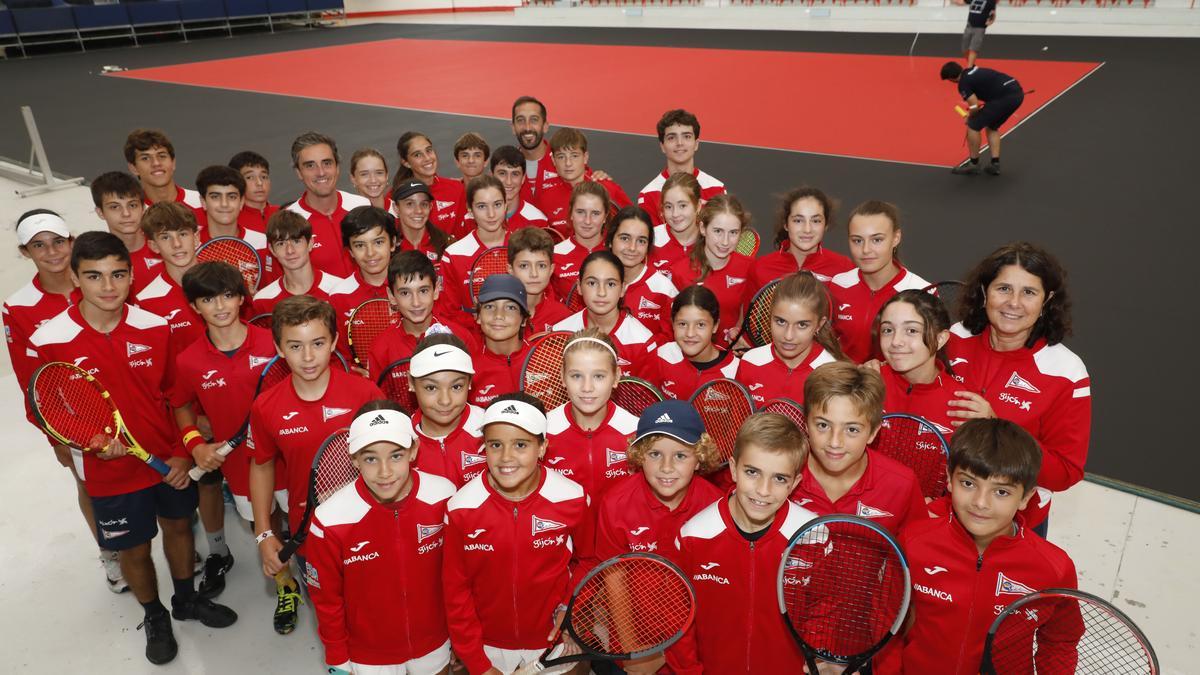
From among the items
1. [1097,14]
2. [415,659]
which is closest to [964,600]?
[415,659]

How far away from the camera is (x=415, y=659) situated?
3.62 m

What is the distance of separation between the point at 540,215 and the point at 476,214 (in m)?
1.06

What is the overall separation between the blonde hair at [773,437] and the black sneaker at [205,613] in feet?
10.6

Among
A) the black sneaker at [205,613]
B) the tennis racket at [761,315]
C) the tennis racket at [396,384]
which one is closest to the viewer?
the tennis racket at [396,384]

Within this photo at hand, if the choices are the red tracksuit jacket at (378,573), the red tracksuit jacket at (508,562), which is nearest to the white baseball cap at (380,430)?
the red tracksuit jacket at (378,573)

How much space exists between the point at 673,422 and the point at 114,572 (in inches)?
146

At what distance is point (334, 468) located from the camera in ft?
12.1

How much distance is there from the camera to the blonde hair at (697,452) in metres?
3.43

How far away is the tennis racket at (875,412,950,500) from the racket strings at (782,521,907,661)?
2.21 feet

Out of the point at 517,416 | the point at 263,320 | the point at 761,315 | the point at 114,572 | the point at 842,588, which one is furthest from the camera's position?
the point at 263,320

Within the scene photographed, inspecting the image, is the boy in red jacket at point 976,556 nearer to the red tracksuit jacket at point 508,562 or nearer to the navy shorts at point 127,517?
the red tracksuit jacket at point 508,562

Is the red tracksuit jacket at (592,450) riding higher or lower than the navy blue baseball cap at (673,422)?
lower

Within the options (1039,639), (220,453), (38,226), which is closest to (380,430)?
(220,453)

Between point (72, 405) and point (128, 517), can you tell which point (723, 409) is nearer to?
point (128, 517)
